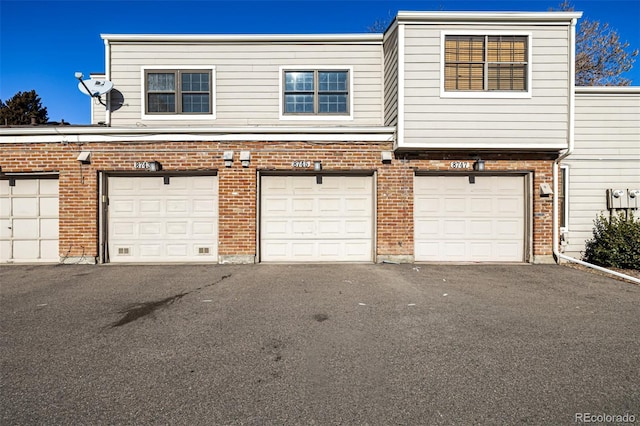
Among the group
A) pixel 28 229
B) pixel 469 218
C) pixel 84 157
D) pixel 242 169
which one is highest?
pixel 84 157

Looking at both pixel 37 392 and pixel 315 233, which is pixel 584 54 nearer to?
pixel 315 233

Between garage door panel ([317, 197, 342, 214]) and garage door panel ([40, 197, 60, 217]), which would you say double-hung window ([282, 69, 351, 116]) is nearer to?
garage door panel ([317, 197, 342, 214])

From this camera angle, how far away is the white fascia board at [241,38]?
898 cm

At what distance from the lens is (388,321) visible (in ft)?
13.8

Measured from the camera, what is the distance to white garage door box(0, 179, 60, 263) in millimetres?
8109

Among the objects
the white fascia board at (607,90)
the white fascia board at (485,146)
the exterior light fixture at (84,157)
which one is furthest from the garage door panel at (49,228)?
the white fascia board at (607,90)

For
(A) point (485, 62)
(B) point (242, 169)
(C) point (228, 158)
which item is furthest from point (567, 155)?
(C) point (228, 158)

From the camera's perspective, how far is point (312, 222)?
27.0 ft

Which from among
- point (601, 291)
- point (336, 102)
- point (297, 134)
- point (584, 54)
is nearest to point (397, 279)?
point (601, 291)

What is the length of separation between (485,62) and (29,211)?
37.2 ft

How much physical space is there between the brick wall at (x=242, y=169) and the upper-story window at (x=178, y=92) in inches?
55.5

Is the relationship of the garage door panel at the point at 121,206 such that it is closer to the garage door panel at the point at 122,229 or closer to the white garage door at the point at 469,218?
the garage door panel at the point at 122,229

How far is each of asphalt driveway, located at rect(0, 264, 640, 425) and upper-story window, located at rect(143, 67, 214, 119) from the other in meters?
4.96

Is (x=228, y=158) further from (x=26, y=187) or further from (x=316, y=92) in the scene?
(x=26, y=187)
